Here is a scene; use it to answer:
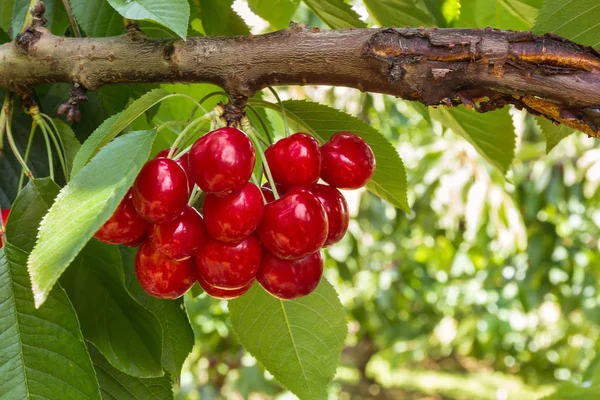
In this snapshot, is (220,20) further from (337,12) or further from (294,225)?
(294,225)

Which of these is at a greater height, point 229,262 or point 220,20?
point 220,20

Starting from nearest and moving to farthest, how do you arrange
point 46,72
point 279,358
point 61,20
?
point 46,72 → point 279,358 → point 61,20

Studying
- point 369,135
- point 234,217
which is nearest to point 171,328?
point 234,217

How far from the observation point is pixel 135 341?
101cm

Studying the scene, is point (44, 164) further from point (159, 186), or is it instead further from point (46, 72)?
point (159, 186)

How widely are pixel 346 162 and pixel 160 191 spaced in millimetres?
283

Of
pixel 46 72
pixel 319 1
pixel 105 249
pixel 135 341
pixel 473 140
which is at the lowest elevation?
pixel 135 341

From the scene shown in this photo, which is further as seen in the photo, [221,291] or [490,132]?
[490,132]

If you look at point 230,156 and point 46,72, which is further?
point 46,72

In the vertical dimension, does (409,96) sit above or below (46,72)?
below


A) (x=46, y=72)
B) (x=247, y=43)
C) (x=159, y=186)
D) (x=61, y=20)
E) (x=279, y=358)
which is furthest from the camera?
(x=61, y=20)

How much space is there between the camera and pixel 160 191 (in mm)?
813

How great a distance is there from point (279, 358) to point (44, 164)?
554 mm

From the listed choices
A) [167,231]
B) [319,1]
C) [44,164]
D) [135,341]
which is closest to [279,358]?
[135,341]
